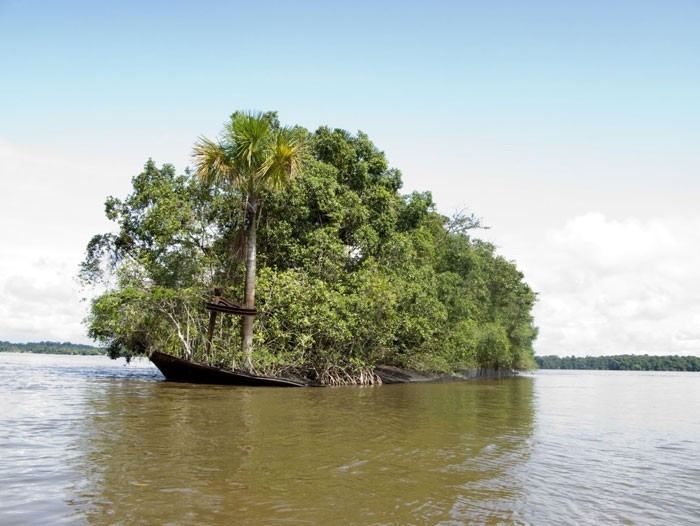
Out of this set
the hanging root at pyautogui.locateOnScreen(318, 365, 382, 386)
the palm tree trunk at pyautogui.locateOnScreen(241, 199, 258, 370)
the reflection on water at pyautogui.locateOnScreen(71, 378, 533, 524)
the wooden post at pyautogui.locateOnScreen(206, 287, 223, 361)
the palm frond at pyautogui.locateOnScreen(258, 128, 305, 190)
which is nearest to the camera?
the reflection on water at pyautogui.locateOnScreen(71, 378, 533, 524)

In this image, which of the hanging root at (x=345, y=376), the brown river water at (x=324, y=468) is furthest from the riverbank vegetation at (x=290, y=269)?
the brown river water at (x=324, y=468)

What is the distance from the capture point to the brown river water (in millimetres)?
4887

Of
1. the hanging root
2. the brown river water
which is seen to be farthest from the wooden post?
the brown river water

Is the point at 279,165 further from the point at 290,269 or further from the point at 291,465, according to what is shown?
the point at 291,465

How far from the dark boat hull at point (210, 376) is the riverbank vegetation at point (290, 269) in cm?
105

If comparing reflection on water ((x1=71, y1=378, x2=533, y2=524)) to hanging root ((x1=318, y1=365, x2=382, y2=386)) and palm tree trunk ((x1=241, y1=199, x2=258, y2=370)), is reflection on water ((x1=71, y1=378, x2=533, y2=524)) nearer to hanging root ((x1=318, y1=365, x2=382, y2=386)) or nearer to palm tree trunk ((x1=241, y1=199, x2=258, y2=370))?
palm tree trunk ((x1=241, y1=199, x2=258, y2=370))

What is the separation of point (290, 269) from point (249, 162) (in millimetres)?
5376

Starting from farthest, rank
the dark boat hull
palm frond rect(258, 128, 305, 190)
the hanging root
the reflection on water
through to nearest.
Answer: the hanging root
palm frond rect(258, 128, 305, 190)
the dark boat hull
the reflection on water

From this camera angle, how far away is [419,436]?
9648 millimetres

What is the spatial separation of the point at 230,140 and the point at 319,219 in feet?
20.2

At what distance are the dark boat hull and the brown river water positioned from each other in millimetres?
7064

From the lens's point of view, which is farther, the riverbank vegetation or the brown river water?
the riverbank vegetation

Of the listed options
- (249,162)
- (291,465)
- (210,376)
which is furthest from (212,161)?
(291,465)

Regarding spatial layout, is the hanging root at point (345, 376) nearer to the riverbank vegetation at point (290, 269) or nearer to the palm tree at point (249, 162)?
the riverbank vegetation at point (290, 269)
